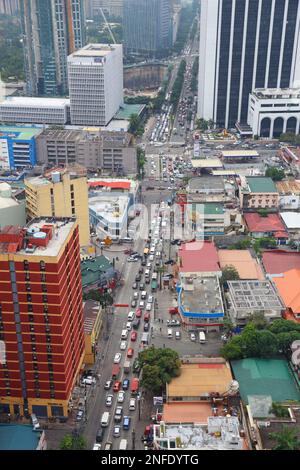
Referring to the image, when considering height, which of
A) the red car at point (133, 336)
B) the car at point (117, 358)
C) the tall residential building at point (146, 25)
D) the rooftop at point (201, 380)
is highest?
the tall residential building at point (146, 25)

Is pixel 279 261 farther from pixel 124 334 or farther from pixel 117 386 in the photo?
pixel 117 386

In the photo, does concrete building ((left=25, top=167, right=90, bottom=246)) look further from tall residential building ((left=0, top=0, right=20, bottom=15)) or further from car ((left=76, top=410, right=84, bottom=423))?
tall residential building ((left=0, top=0, right=20, bottom=15))

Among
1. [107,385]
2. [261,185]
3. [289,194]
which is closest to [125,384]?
[107,385]

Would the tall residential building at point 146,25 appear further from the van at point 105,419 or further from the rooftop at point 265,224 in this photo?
the van at point 105,419

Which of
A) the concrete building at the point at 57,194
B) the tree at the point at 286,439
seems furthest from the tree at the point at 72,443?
the concrete building at the point at 57,194

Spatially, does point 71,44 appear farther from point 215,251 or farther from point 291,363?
point 291,363

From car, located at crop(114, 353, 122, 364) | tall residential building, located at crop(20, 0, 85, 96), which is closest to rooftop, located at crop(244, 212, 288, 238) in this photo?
car, located at crop(114, 353, 122, 364)

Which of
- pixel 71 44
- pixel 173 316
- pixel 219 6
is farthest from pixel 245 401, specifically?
pixel 71 44
